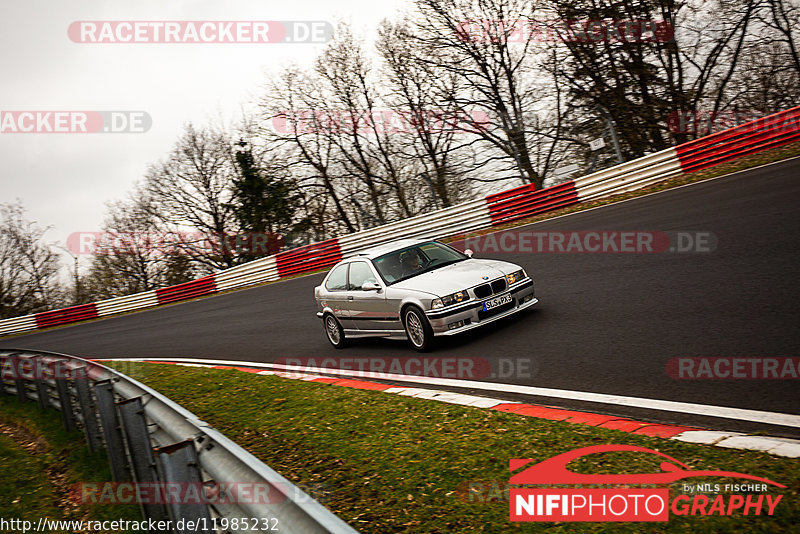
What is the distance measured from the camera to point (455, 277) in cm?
855

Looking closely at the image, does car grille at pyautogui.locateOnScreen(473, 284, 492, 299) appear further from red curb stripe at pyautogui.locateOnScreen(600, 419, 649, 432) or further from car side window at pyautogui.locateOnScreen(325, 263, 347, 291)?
red curb stripe at pyautogui.locateOnScreen(600, 419, 649, 432)

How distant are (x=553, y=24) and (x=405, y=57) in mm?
9332

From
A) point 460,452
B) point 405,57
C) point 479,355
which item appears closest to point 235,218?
point 405,57

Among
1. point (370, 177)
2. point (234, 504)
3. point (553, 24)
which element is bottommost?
point (234, 504)

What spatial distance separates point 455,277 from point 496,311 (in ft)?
2.35

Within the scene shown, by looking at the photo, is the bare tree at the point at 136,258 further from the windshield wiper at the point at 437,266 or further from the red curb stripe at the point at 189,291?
the windshield wiper at the point at 437,266

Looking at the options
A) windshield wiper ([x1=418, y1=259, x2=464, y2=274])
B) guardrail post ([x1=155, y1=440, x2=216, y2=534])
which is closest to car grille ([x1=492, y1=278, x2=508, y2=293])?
windshield wiper ([x1=418, y1=259, x2=464, y2=274])

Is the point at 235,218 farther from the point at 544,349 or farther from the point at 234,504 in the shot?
the point at 234,504

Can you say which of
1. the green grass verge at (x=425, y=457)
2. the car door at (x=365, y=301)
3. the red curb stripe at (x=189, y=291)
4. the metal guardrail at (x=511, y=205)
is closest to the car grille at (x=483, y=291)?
the car door at (x=365, y=301)

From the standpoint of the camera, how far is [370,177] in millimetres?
35281

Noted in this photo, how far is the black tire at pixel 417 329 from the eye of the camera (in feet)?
27.3

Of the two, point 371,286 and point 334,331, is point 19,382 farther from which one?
point 371,286

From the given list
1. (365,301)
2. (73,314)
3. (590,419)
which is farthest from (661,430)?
(73,314)

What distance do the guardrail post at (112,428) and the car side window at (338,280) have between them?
5.06 meters
